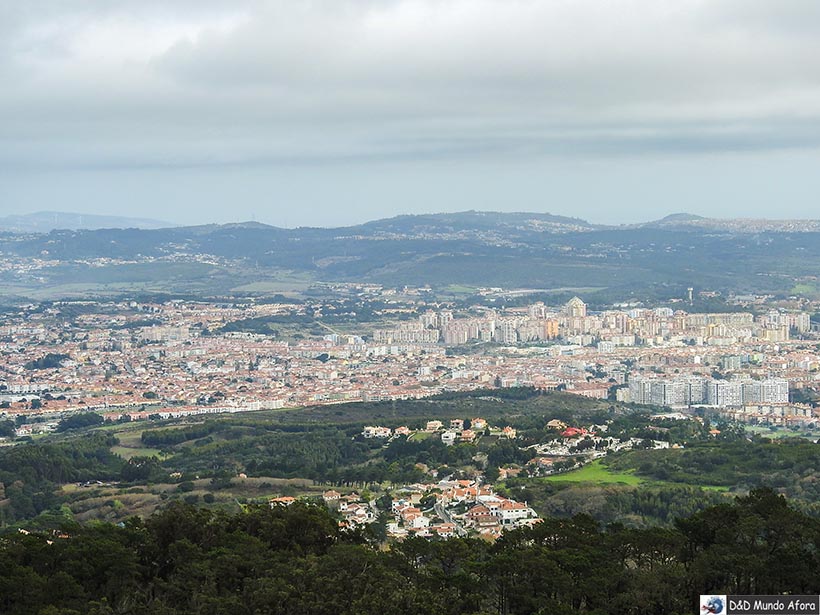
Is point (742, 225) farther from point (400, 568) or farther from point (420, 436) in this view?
point (400, 568)

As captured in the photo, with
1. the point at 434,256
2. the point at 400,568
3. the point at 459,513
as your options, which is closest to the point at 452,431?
the point at 459,513

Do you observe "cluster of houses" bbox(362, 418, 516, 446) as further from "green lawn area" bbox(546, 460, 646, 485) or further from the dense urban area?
"green lawn area" bbox(546, 460, 646, 485)

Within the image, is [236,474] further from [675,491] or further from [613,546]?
[613,546]

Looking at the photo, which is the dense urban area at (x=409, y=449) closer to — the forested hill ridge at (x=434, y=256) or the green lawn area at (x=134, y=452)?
the green lawn area at (x=134, y=452)

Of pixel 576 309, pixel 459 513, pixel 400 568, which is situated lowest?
pixel 576 309

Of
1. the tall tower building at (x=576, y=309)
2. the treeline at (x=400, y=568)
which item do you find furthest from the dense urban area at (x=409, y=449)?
the tall tower building at (x=576, y=309)

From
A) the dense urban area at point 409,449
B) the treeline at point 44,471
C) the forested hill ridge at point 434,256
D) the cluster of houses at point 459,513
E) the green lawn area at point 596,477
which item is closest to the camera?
the dense urban area at point 409,449
